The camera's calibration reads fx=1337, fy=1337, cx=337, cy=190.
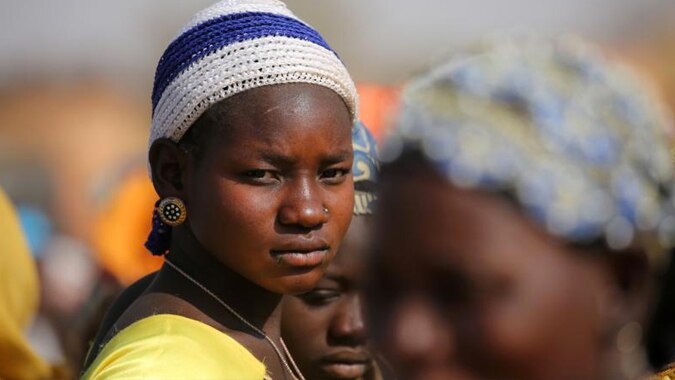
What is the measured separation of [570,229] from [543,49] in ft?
0.82

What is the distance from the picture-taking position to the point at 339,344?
367 centimetres

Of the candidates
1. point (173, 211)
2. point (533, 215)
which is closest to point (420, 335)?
point (533, 215)

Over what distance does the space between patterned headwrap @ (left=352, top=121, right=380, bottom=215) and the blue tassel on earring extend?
68cm

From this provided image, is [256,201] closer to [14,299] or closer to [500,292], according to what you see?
[500,292]

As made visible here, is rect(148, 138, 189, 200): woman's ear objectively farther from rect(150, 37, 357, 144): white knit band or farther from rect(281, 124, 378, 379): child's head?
rect(281, 124, 378, 379): child's head

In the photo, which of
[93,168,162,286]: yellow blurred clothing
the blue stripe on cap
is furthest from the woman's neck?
[93,168,162,286]: yellow blurred clothing

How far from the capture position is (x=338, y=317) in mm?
3670

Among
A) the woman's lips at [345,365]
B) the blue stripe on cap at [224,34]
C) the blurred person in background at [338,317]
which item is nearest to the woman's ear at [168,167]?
the blue stripe on cap at [224,34]

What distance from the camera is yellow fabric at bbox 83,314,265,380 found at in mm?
2570

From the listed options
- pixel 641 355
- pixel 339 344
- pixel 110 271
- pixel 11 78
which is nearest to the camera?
pixel 641 355

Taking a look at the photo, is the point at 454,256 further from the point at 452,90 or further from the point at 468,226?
the point at 452,90

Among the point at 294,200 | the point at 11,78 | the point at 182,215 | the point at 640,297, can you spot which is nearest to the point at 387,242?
the point at 640,297

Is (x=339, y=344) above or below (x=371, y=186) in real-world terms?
below

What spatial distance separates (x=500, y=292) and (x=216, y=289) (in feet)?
4.08
